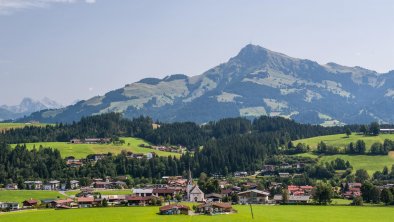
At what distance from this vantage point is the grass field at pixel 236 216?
93188 mm

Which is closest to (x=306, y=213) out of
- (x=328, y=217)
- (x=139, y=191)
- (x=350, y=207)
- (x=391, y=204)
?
(x=328, y=217)

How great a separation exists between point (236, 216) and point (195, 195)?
1544 inches

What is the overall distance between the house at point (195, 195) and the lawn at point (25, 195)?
3092cm

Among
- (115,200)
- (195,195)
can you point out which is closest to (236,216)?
(195,195)

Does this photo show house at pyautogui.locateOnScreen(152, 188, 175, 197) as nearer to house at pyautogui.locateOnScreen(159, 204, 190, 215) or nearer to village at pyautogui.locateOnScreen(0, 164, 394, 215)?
village at pyautogui.locateOnScreen(0, 164, 394, 215)

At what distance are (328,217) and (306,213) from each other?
7.78 metres

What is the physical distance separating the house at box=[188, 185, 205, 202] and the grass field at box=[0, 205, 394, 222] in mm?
24419

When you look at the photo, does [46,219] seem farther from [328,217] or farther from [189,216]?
[328,217]

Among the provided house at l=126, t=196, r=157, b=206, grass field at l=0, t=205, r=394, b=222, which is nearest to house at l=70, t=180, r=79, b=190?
house at l=126, t=196, r=157, b=206

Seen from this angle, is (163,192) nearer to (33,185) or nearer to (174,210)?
(33,185)

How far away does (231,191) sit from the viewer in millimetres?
148750

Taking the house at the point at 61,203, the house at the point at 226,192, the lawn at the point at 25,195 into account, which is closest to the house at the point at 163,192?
the house at the point at 226,192

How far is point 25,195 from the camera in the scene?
479ft

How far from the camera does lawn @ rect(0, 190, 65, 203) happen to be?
139688mm
